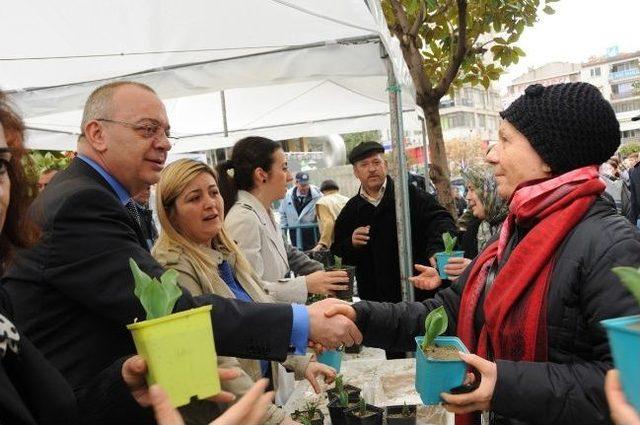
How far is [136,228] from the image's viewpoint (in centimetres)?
181

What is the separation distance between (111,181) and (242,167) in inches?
64.0

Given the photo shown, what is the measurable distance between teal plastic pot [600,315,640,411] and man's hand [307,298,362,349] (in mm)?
1155

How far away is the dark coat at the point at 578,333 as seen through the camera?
1433 millimetres

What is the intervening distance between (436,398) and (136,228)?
1054 mm

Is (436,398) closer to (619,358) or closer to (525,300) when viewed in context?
(525,300)

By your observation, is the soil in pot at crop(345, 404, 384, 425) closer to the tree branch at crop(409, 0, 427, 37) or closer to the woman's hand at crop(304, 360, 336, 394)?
the woman's hand at crop(304, 360, 336, 394)

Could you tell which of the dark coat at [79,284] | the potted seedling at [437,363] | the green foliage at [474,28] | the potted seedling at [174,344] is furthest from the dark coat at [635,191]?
the potted seedling at [174,344]

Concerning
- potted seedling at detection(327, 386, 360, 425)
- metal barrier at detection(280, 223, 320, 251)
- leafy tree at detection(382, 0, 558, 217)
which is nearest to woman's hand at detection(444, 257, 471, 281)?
potted seedling at detection(327, 386, 360, 425)

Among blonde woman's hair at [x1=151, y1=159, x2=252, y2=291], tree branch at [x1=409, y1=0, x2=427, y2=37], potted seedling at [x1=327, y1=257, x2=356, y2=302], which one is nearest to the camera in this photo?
blonde woman's hair at [x1=151, y1=159, x2=252, y2=291]

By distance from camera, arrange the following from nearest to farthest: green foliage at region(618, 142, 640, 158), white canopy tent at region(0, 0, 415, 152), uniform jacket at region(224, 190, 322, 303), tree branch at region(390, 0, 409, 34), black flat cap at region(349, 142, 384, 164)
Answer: white canopy tent at region(0, 0, 415, 152), uniform jacket at region(224, 190, 322, 303), black flat cap at region(349, 142, 384, 164), tree branch at region(390, 0, 409, 34), green foliage at region(618, 142, 640, 158)

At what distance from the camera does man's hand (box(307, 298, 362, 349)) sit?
200 cm

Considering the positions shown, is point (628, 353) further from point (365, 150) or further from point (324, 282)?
point (365, 150)

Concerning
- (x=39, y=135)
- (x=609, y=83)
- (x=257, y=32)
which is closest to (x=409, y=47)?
(x=257, y=32)

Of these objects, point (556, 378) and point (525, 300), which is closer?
point (556, 378)
